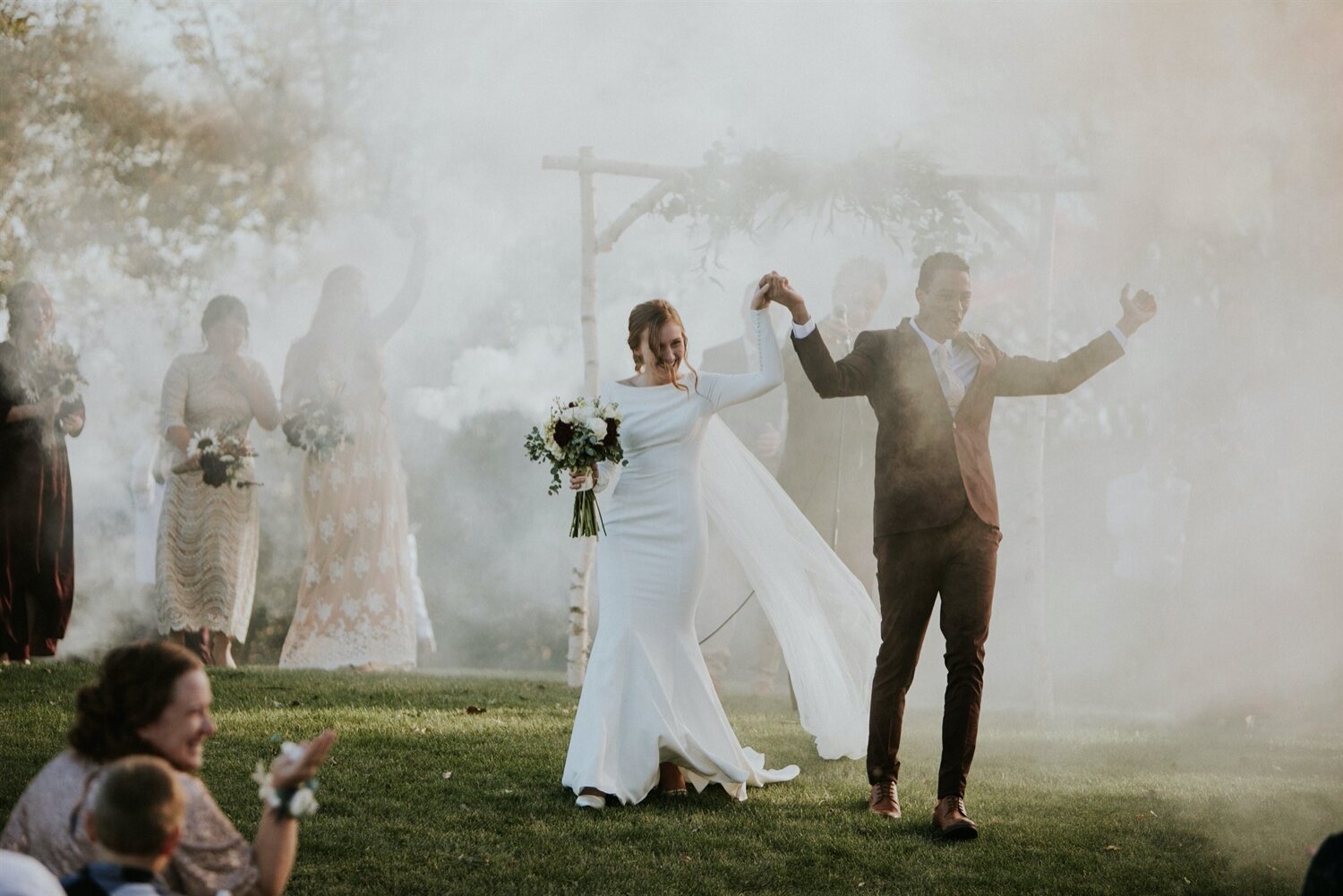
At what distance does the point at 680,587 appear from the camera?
247 inches

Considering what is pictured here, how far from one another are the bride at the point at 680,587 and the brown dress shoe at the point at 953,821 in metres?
0.95

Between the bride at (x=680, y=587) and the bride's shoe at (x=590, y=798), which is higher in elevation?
the bride at (x=680, y=587)

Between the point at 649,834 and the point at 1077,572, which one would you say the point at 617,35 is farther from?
the point at 649,834

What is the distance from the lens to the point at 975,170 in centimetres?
1051

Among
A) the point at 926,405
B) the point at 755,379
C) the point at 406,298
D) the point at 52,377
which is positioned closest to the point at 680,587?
the point at 755,379

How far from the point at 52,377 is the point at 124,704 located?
7782mm

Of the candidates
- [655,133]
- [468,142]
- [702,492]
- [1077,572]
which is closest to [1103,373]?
[1077,572]

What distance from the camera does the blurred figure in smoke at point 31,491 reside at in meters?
9.88

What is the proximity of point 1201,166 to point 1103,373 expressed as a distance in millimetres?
7151

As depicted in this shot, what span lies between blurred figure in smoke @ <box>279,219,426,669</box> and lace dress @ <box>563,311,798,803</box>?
4.73 meters

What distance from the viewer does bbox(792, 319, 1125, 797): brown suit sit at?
18.5ft

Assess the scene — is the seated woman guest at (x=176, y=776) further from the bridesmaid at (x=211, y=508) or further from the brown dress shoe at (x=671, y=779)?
the bridesmaid at (x=211, y=508)

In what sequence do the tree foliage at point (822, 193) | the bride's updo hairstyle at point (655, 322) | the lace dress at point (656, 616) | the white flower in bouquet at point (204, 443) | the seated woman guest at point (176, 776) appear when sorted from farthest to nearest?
the white flower in bouquet at point (204, 443), the tree foliage at point (822, 193), the bride's updo hairstyle at point (655, 322), the lace dress at point (656, 616), the seated woman guest at point (176, 776)

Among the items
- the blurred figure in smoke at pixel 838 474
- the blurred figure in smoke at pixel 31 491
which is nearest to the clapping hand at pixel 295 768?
the blurred figure in smoke at pixel 838 474
